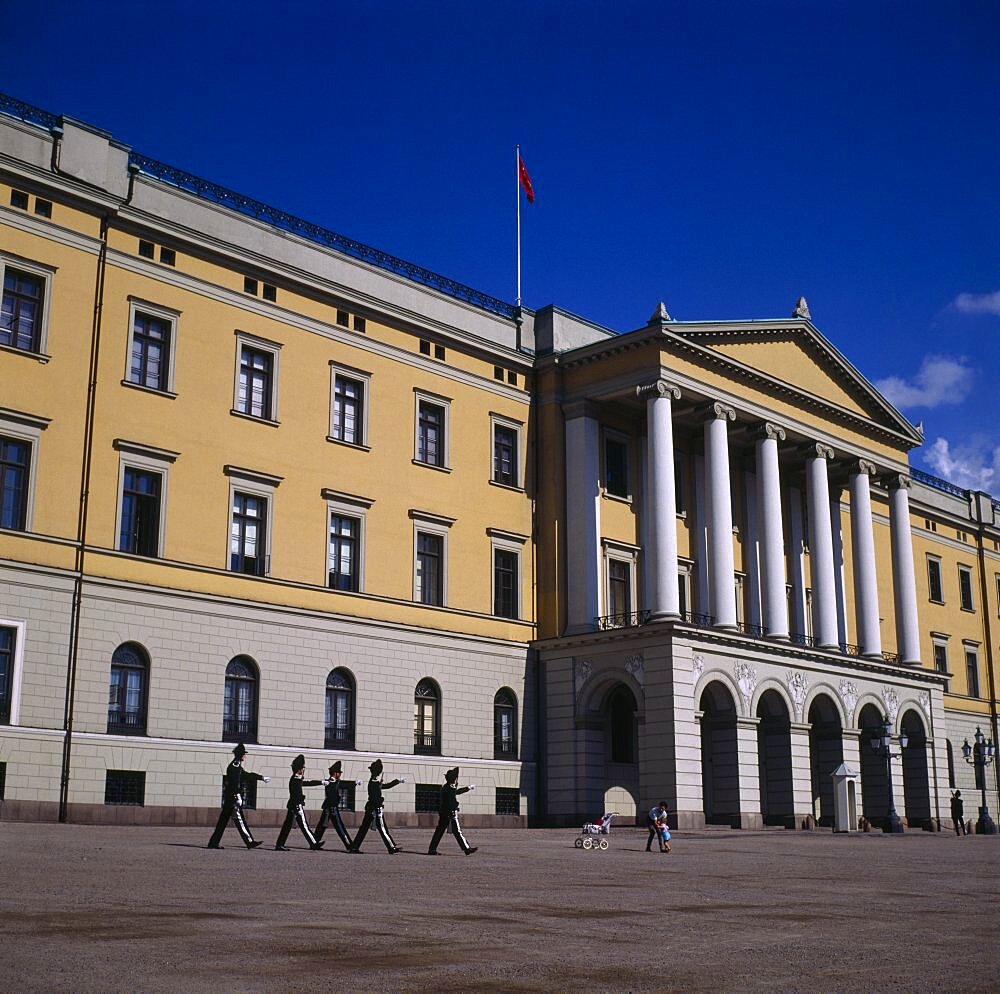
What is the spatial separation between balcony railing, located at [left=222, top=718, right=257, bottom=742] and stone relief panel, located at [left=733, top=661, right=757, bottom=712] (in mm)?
16183

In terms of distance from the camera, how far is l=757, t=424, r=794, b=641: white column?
4653 cm

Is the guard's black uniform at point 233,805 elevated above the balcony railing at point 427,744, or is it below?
below

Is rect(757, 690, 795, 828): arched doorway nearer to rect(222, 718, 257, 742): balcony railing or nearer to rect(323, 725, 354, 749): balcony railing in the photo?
rect(323, 725, 354, 749): balcony railing

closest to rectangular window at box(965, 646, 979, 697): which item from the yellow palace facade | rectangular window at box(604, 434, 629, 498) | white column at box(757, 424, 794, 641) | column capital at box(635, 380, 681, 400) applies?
the yellow palace facade

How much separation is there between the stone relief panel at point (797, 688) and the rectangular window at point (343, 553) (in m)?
16.1

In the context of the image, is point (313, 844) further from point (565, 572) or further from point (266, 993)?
point (565, 572)

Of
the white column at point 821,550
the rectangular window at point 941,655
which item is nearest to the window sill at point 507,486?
the white column at point 821,550

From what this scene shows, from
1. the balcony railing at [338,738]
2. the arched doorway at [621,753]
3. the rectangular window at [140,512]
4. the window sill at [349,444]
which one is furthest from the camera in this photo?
the arched doorway at [621,753]

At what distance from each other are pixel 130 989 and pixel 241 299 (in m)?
31.7

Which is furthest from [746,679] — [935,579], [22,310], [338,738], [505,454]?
[935,579]

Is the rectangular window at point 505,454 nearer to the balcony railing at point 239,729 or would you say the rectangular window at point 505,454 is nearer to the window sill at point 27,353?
the balcony railing at point 239,729

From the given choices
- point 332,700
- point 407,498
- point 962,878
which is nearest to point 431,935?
point 962,878

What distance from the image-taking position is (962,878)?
2075 centimetres

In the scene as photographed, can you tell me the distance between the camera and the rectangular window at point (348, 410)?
39.9m
